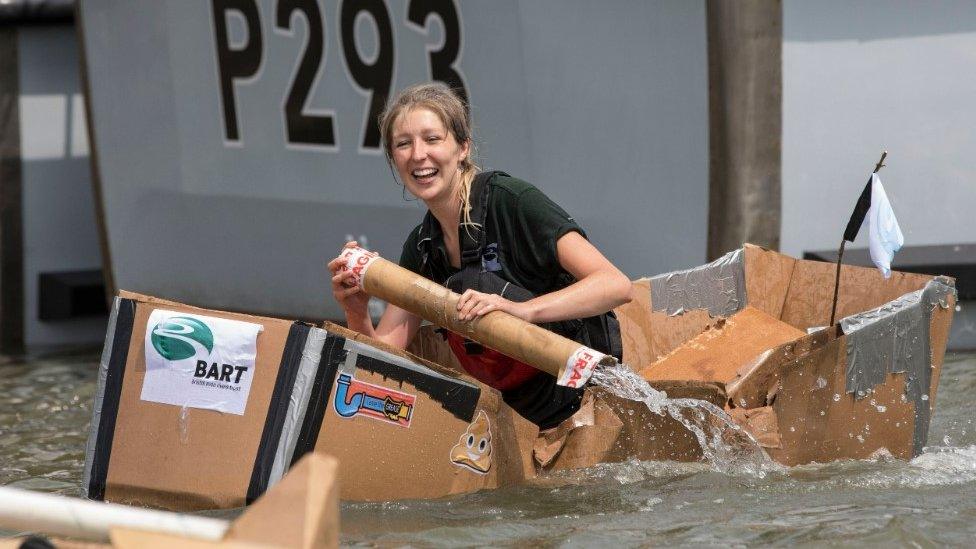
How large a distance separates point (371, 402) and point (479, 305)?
0.36m

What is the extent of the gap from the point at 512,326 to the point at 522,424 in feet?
1.06

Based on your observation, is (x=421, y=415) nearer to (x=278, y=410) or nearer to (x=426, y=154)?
(x=278, y=410)

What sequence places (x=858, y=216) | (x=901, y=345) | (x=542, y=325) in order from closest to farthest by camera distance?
(x=542, y=325) → (x=901, y=345) → (x=858, y=216)

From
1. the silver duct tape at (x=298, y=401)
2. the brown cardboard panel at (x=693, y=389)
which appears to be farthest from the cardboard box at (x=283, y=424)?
the brown cardboard panel at (x=693, y=389)

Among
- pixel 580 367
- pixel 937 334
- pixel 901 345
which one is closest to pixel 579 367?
pixel 580 367

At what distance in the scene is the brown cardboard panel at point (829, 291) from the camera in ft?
14.5

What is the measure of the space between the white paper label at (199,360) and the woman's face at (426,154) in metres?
0.66

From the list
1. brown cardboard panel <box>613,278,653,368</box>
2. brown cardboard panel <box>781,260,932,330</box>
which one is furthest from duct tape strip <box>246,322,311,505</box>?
brown cardboard panel <box>781,260,932,330</box>

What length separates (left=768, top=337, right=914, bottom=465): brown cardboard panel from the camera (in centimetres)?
353

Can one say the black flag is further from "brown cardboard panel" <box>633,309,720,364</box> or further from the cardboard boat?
"brown cardboard panel" <box>633,309,720,364</box>

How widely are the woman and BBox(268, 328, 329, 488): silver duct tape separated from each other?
0.40 meters

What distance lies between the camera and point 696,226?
5.84m

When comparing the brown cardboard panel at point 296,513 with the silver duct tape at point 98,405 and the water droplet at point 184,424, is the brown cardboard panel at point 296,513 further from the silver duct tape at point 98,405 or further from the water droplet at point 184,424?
the silver duct tape at point 98,405

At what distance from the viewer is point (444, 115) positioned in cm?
357
